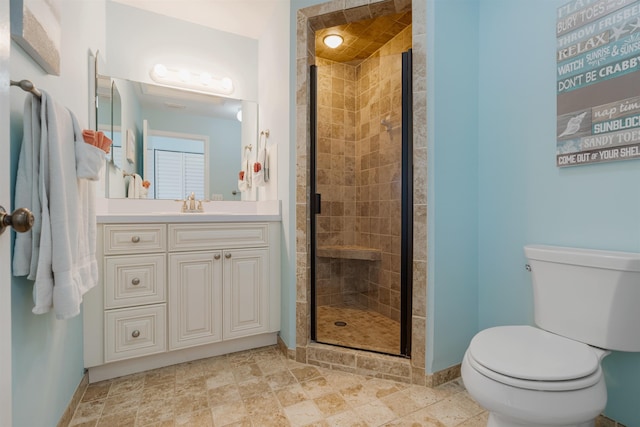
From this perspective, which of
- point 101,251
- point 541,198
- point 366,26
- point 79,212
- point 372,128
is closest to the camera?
point 79,212

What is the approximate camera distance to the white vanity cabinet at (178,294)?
1.60 meters

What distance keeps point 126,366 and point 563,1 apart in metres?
2.82

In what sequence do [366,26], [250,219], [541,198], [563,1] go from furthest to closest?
[366,26] < [250,219] < [541,198] < [563,1]

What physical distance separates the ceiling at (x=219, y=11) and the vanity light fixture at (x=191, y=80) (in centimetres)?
38

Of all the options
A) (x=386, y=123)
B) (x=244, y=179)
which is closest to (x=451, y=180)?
(x=386, y=123)

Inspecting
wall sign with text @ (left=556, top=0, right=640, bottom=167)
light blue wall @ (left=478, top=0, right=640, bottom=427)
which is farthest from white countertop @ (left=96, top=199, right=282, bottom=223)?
wall sign with text @ (left=556, top=0, right=640, bottom=167)

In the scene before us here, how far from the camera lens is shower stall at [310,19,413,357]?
2318mm

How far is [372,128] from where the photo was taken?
273cm

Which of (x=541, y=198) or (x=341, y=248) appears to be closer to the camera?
(x=541, y=198)

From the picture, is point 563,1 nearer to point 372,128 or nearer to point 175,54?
point 372,128

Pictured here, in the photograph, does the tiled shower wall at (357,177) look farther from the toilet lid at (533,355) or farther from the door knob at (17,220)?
the door knob at (17,220)

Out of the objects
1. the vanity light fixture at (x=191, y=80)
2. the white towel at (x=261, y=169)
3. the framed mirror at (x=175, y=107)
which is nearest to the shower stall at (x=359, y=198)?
the white towel at (x=261, y=169)

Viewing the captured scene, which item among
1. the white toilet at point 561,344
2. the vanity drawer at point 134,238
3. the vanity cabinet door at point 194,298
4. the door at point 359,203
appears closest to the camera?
the white toilet at point 561,344

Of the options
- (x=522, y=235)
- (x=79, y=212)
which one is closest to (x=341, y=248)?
(x=522, y=235)
